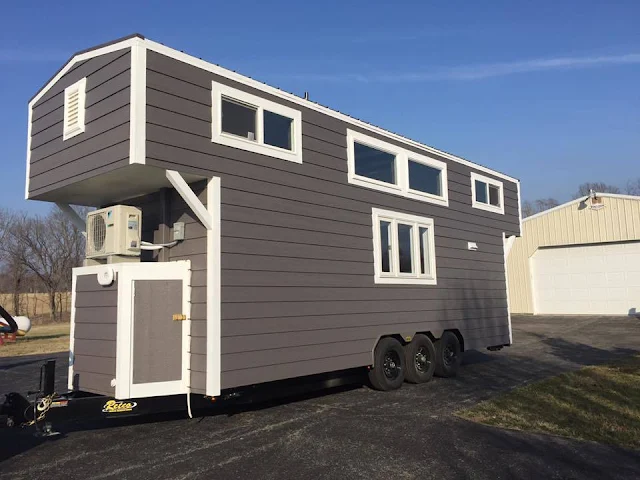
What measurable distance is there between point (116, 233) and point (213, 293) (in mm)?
1406

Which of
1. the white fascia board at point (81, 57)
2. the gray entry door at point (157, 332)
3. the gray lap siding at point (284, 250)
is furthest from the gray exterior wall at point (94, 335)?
the white fascia board at point (81, 57)

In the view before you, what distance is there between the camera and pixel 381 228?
840 centimetres

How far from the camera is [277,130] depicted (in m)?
6.82

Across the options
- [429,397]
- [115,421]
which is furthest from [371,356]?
[115,421]

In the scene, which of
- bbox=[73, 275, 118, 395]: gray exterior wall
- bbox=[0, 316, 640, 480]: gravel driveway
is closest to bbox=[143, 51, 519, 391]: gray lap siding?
bbox=[0, 316, 640, 480]: gravel driveway

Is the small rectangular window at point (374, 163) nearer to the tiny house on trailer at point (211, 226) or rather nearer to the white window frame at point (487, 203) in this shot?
the tiny house on trailer at point (211, 226)

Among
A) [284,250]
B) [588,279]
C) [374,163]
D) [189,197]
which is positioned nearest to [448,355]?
[374,163]

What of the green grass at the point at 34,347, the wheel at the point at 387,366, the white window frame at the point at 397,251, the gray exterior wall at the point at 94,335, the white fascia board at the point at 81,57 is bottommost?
the green grass at the point at 34,347

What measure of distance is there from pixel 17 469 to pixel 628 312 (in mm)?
21138

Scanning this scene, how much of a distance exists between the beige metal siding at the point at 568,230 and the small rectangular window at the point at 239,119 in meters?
18.7

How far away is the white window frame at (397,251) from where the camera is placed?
26.9ft

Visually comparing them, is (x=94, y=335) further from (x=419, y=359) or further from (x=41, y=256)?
(x=41, y=256)

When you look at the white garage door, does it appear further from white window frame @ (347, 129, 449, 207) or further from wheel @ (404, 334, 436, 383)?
wheel @ (404, 334, 436, 383)

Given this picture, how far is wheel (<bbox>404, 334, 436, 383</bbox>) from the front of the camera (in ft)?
28.2
